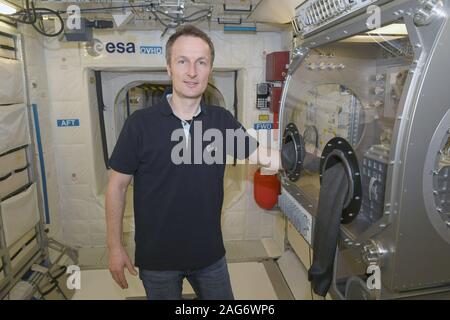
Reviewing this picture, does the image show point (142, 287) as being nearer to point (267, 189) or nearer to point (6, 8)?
point (267, 189)

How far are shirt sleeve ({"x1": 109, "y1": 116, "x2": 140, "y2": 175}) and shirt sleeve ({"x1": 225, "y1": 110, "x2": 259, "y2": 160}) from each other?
1.54 feet

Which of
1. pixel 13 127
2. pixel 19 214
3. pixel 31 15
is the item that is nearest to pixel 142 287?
pixel 19 214

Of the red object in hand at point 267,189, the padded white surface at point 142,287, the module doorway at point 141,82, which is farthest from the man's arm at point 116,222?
the module doorway at point 141,82

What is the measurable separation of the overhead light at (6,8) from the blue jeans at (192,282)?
90.7 inches

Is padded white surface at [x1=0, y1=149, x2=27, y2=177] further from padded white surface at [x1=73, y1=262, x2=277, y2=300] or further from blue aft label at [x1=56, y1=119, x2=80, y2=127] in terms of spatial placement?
padded white surface at [x1=73, y1=262, x2=277, y2=300]

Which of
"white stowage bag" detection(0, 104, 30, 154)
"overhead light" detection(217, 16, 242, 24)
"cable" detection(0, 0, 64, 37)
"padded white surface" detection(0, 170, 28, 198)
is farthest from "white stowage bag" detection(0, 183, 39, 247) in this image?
"overhead light" detection(217, 16, 242, 24)

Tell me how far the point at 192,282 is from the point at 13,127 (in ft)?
6.92

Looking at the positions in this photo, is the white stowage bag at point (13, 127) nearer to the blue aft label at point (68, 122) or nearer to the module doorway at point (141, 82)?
the blue aft label at point (68, 122)

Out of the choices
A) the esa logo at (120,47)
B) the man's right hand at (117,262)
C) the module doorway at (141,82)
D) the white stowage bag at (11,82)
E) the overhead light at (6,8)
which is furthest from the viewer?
the module doorway at (141,82)

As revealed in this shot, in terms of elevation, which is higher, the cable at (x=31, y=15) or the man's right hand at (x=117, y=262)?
the cable at (x=31, y=15)

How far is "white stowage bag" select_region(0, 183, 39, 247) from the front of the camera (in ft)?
8.59

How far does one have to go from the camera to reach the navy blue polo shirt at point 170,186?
1.50 m

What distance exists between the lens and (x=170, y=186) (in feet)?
4.99

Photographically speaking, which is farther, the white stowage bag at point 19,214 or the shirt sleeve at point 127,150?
the white stowage bag at point 19,214
